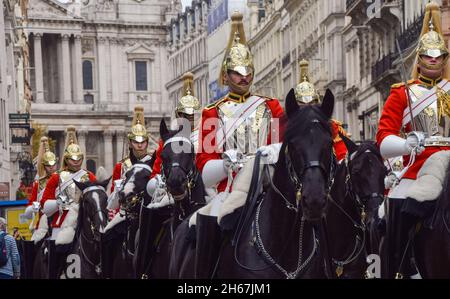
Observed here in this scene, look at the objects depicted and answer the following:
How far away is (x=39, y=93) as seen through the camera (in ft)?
445

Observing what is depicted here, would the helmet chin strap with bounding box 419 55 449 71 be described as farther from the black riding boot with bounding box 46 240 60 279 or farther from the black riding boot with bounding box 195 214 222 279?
the black riding boot with bounding box 46 240 60 279

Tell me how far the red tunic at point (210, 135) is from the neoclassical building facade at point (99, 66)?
4754 inches

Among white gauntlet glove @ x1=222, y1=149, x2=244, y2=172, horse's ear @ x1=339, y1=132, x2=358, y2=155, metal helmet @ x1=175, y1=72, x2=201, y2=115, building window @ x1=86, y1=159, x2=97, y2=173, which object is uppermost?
metal helmet @ x1=175, y1=72, x2=201, y2=115

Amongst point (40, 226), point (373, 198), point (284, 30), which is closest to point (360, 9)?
point (284, 30)

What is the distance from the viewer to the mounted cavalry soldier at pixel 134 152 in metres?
18.1

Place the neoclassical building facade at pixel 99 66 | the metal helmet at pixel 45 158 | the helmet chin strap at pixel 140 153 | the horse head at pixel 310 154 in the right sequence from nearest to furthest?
the horse head at pixel 310 154 → the helmet chin strap at pixel 140 153 → the metal helmet at pixel 45 158 → the neoclassical building facade at pixel 99 66

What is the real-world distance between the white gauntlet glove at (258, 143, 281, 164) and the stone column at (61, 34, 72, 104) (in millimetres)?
127396

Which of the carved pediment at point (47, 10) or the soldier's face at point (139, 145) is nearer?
the soldier's face at point (139, 145)

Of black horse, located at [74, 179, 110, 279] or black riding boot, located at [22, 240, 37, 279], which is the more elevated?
black horse, located at [74, 179, 110, 279]

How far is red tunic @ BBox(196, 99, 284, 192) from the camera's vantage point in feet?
41.3

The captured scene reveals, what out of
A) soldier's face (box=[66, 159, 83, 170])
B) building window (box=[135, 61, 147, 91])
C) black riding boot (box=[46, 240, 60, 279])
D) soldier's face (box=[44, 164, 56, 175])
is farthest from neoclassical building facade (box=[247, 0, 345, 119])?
black riding boot (box=[46, 240, 60, 279])

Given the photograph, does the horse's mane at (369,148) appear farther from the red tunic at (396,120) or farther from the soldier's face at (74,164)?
the soldier's face at (74,164)

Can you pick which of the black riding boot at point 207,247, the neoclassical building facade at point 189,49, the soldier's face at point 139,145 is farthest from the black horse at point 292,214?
the neoclassical building facade at point 189,49
